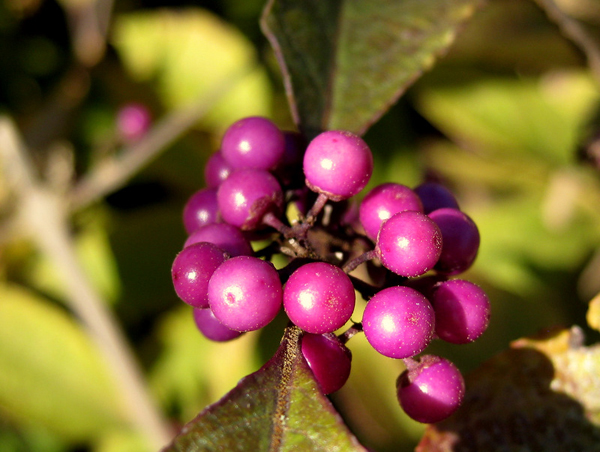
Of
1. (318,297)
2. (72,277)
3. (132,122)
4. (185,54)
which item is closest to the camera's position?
(318,297)

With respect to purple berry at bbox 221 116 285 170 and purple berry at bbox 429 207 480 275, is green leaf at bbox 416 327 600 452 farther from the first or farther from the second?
purple berry at bbox 221 116 285 170

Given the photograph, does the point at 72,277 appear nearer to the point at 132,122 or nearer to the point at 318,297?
the point at 132,122

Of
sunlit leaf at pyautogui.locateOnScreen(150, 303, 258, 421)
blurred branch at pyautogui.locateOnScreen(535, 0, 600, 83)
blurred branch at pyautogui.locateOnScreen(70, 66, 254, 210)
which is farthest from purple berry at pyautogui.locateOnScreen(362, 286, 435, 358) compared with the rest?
blurred branch at pyautogui.locateOnScreen(70, 66, 254, 210)

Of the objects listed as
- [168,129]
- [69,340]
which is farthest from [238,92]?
[69,340]

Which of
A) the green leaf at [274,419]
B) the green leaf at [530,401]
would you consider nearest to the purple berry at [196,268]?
the green leaf at [274,419]

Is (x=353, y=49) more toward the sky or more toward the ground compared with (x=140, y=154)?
more toward the sky

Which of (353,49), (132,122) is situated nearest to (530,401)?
(353,49)
